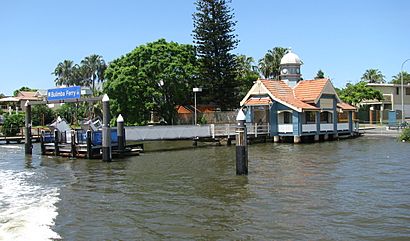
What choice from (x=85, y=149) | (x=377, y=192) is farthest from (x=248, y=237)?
(x=85, y=149)

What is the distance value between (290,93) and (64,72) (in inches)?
2477

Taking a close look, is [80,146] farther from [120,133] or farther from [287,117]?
[287,117]

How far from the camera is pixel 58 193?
48.6ft

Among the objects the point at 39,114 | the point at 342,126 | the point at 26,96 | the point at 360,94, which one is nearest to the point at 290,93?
the point at 342,126

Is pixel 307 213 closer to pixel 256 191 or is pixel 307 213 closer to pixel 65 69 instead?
pixel 256 191

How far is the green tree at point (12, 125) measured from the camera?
48312 millimetres

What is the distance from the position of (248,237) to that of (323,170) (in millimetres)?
10231

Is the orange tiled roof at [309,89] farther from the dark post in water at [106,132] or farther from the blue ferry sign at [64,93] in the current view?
the blue ferry sign at [64,93]

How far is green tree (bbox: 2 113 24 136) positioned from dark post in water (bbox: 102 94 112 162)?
93.4 ft

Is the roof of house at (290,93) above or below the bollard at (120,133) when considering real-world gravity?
above

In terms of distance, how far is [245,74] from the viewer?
60.6 metres

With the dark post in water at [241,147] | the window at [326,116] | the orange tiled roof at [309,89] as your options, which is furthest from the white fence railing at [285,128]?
the dark post in water at [241,147]

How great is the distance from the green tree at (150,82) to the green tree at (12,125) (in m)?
11.6

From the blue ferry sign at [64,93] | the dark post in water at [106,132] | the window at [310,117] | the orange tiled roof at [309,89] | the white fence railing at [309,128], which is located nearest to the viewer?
the dark post in water at [106,132]
